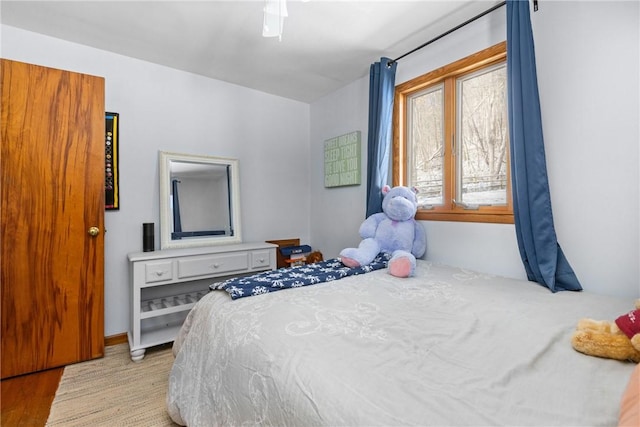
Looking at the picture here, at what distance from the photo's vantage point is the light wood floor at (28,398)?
1487 millimetres

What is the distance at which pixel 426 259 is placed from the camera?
7.24ft

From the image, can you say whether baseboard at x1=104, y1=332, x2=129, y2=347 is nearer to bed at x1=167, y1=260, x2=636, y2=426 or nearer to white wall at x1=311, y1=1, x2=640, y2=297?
bed at x1=167, y1=260, x2=636, y2=426

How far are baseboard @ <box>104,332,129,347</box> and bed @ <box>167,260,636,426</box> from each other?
133cm

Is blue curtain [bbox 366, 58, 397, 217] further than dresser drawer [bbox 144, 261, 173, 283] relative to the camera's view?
Yes

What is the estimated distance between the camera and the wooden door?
1842mm

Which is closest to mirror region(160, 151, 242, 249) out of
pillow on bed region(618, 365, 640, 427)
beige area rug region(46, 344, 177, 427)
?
beige area rug region(46, 344, 177, 427)

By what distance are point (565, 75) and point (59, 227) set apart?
3184mm

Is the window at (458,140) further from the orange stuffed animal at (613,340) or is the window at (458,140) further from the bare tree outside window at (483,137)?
the orange stuffed animal at (613,340)

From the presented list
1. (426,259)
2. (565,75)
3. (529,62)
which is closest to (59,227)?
(426,259)

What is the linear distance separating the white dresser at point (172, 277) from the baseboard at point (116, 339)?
152 mm

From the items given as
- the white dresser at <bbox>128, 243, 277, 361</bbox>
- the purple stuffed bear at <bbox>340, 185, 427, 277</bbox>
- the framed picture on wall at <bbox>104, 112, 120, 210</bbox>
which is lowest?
the white dresser at <bbox>128, 243, 277, 361</bbox>

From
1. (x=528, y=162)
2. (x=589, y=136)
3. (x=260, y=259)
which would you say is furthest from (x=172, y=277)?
(x=589, y=136)

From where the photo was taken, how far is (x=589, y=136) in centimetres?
145

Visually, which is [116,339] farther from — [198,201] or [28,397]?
[198,201]
